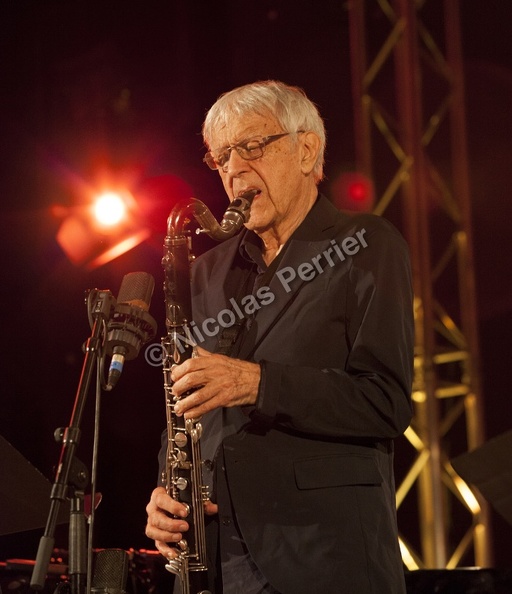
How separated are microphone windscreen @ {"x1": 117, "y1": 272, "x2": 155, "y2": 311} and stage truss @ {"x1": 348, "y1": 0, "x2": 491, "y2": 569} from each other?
3.07 m

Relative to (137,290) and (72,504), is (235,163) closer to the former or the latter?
(137,290)

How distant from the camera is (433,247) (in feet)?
17.9

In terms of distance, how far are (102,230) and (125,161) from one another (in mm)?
471

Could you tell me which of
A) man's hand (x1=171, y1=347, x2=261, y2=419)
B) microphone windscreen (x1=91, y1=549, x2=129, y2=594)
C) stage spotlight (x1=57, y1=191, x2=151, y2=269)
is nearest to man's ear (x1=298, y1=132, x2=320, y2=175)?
man's hand (x1=171, y1=347, x2=261, y2=419)

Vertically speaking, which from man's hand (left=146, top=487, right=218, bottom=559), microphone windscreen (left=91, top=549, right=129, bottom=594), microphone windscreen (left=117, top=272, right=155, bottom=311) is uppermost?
microphone windscreen (left=117, top=272, right=155, bottom=311)

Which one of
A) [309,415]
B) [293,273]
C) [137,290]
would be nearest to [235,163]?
[293,273]

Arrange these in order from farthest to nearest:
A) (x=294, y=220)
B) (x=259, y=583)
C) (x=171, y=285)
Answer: (x=294, y=220)
(x=171, y=285)
(x=259, y=583)

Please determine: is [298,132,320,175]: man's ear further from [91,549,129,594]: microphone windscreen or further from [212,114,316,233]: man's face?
[91,549,129,594]: microphone windscreen

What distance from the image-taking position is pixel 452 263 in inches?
220

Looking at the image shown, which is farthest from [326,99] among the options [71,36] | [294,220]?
[294,220]

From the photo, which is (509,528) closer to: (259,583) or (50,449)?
(50,449)

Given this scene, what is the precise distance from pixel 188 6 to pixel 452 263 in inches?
94.5

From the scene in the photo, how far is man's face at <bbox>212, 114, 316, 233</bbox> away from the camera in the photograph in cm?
259

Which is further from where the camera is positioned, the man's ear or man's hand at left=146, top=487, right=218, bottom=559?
the man's ear
